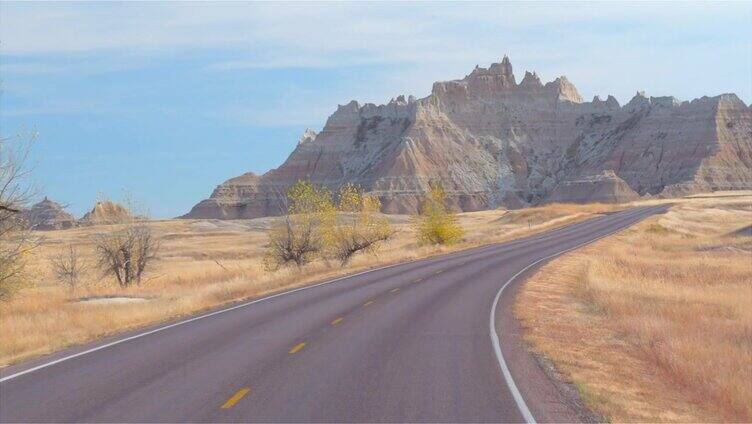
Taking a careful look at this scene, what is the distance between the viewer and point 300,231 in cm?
4141

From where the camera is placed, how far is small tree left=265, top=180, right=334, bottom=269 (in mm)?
40938

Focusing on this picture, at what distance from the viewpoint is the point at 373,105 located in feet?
561

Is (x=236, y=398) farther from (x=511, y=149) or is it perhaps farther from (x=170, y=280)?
(x=511, y=149)

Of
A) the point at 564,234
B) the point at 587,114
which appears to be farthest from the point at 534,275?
the point at 587,114

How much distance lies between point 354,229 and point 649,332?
29.3m

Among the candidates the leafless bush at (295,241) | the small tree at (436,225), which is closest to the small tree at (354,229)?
the leafless bush at (295,241)

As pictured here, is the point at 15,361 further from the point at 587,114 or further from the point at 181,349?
the point at 587,114

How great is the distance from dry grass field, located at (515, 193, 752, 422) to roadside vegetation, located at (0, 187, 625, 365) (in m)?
8.49

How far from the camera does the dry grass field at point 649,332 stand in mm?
10562

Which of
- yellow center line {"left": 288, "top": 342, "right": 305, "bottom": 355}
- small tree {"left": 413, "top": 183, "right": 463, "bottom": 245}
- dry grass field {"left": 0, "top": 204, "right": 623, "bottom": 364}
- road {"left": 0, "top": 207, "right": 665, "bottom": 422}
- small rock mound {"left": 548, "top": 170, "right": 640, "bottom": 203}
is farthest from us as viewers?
small rock mound {"left": 548, "top": 170, "right": 640, "bottom": 203}

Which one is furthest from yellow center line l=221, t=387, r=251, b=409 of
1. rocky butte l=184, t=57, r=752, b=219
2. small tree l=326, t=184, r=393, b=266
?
rocky butte l=184, t=57, r=752, b=219

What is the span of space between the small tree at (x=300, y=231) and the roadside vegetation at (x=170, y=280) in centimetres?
20

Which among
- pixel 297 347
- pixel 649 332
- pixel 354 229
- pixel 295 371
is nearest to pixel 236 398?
pixel 295 371

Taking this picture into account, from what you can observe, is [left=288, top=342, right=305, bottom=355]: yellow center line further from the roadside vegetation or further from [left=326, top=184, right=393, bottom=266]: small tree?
[left=326, top=184, right=393, bottom=266]: small tree
